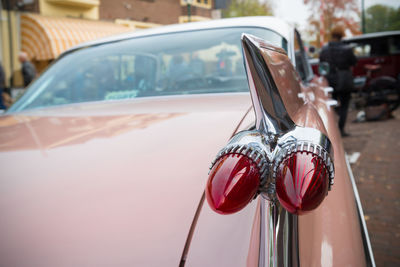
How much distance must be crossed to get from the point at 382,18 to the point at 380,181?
2420 cm

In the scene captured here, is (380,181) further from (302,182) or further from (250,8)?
(250,8)

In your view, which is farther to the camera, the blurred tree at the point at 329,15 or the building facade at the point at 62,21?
the blurred tree at the point at 329,15

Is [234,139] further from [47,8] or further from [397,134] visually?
[47,8]

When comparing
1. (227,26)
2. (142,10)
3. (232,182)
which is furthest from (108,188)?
(142,10)

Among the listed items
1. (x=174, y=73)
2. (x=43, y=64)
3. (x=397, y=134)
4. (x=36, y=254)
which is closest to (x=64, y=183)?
(x=36, y=254)

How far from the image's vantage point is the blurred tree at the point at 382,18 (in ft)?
71.5

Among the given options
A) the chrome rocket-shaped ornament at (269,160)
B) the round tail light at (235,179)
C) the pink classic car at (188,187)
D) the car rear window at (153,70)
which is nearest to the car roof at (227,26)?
the car rear window at (153,70)

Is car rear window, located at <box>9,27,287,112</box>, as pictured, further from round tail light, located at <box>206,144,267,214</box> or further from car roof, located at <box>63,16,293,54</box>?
round tail light, located at <box>206,144,267,214</box>

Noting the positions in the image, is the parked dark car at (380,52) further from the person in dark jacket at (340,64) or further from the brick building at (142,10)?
the brick building at (142,10)

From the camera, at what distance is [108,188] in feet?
3.16

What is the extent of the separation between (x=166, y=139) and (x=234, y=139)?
491 millimetres

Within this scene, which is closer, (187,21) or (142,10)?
(187,21)

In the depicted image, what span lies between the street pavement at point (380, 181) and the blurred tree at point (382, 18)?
16927 millimetres

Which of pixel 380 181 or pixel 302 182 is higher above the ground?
pixel 302 182
